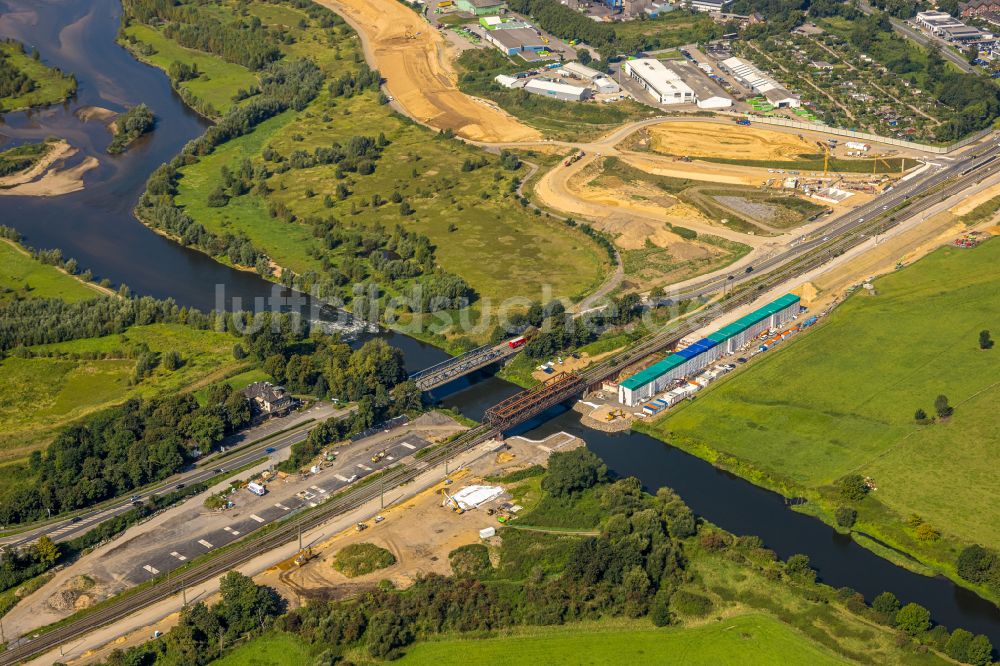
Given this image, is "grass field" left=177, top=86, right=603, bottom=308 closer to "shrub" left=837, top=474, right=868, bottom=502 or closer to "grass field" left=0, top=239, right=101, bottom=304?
"grass field" left=0, top=239, right=101, bottom=304

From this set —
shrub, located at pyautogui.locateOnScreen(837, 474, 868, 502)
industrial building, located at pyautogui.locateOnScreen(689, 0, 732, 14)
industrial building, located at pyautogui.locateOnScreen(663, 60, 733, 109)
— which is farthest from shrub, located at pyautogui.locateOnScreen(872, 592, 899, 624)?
industrial building, located at pyautogui.locateOnScreen(689, 0, 732, 14)

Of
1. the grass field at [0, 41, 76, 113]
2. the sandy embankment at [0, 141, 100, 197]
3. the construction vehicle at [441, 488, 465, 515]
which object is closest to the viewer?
the construction vehicle at [441, 488, 465, 515]

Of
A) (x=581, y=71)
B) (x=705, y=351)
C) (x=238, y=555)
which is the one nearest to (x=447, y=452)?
(x=238, y=555)

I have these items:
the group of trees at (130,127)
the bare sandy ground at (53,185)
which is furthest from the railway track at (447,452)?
the group of trees at (130,127)

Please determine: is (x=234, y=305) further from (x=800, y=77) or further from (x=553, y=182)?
(x=800, y=77)

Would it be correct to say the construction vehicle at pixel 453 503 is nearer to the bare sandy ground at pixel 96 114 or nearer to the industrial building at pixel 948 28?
the bare sandy ground at pixel 96 114

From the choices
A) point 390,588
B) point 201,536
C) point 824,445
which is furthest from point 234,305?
point 824,445
